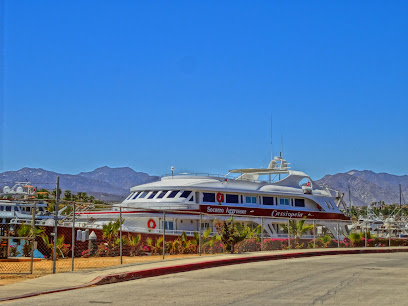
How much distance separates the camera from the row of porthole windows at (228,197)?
3556 centimetres

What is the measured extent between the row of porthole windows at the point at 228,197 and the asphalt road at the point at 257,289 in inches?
728

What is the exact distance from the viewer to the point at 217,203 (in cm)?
3650

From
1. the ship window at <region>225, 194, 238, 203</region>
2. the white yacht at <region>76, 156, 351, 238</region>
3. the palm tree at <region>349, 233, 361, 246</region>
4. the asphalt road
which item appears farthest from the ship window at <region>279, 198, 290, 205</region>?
the asphalt road

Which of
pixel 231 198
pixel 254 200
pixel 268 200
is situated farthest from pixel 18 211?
pixel 268 200

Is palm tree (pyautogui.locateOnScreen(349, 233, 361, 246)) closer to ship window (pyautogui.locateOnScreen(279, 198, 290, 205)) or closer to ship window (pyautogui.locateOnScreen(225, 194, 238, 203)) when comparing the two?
ship window (pyautogui.locateOnScreen(225, 194, 238, 203))

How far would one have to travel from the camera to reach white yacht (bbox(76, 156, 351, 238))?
3391 centimetres

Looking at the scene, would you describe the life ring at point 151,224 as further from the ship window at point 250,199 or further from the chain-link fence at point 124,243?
the ship window at point 250,199

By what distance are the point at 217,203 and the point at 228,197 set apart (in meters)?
0.97

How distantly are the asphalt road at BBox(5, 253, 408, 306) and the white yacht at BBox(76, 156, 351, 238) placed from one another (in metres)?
16.1

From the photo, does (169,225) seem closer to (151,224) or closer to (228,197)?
(151,224)

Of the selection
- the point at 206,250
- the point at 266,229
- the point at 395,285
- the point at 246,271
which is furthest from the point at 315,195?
the point at 395,285

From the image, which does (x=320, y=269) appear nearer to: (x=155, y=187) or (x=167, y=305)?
(x=167, y=305)

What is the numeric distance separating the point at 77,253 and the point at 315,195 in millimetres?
20360

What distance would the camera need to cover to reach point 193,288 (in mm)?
12734
